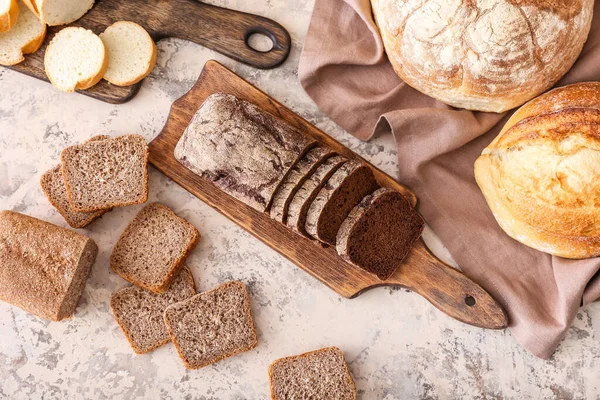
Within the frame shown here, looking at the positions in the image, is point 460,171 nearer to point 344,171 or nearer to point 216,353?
point 344,171

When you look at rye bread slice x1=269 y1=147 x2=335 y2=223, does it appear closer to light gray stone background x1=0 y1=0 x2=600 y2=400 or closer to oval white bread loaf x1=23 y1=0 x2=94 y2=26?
light gray stone background x1=0 y1=0 x2=600 y2=400

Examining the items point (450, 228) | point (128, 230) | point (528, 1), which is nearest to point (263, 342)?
point (128, 230)

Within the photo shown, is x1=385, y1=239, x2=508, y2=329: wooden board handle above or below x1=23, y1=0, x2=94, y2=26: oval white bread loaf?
below

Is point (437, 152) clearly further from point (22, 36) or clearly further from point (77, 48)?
point (22, 36)

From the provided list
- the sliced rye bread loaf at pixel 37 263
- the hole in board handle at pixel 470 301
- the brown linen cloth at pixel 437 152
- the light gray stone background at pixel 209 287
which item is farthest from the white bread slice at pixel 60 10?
the hole in board handle at pixel 470 301

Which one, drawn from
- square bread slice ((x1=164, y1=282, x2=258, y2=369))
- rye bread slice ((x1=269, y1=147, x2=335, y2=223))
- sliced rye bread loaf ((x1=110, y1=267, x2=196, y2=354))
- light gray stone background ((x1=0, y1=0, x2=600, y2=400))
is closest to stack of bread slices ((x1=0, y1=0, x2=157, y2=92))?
light gray stone background ((x1=0, y1=0, x2=600, y2=400))

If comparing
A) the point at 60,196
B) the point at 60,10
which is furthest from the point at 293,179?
the point at 60,10

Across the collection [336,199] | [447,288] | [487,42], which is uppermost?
[487,42]
